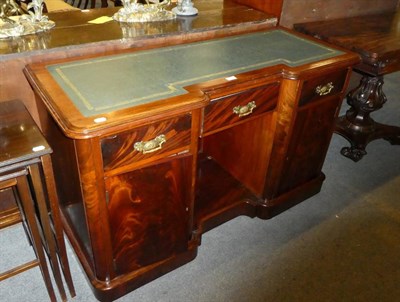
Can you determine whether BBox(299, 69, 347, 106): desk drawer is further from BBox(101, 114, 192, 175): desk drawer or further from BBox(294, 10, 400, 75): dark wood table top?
BBox(101, 114, 192, 175): desk drawer

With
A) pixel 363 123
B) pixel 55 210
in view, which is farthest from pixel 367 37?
pixel 55 210

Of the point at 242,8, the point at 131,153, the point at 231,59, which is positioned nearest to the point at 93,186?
the point at 131,153

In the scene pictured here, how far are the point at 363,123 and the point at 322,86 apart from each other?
3.02 feet

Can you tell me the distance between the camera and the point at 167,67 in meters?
1.30

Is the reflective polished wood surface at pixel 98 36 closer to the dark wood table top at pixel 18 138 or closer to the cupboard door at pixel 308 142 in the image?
the dark wood table top at pixel 18 138

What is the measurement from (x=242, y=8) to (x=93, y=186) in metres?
1.33

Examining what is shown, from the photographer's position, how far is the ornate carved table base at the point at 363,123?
2.06 m

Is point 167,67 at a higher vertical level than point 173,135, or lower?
higher

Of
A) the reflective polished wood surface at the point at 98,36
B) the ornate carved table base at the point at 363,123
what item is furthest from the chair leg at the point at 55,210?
the ornate carved table base at the point at 363,123

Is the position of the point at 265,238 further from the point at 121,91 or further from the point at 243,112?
the point at 121,91

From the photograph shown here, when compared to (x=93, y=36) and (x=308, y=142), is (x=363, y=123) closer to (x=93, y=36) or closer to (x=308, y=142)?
(x=308, y=142)

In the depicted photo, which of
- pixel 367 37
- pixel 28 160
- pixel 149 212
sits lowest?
pixel 149 212

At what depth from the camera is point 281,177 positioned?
5.51 feet

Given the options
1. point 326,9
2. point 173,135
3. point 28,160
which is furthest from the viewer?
point 326,9
